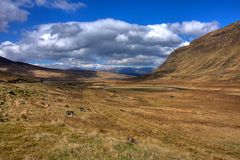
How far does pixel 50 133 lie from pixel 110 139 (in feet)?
16.5

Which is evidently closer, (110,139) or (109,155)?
(109,155)

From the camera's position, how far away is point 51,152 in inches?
789

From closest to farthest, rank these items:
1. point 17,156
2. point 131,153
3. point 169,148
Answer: point 17,156
point 131,153
point 169,148

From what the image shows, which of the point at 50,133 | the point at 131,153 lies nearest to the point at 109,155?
the point at 131,153

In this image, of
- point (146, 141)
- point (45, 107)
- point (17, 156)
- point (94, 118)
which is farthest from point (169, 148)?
point (45, 107)

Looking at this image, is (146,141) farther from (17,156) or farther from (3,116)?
(3,116)

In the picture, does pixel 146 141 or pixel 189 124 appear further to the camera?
pixel 189 124

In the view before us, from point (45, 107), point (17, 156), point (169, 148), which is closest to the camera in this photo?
point (17, 156)

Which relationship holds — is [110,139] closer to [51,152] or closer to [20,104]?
[51,152]

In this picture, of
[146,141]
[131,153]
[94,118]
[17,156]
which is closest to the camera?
[17,156]

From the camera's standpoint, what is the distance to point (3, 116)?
32375 mm

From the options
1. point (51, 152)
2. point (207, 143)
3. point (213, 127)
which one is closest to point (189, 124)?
point (213, 127)

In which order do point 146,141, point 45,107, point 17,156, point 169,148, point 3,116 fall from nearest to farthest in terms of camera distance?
point 17,156
point 169,148
point 146,141
point 3,116
point 45,107

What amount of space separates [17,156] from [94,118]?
61.9ft
